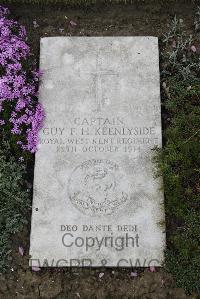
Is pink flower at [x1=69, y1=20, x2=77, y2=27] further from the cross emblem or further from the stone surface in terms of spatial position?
the cross emblem

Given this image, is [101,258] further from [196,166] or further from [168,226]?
[196,166]

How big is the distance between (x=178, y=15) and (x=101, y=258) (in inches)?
126

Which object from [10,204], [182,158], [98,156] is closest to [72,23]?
[98,156]

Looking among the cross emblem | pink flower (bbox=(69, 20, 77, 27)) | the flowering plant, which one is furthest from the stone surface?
pink flower (bbox=(69, 20, 77, 27))

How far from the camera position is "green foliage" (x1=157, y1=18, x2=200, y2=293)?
4.93m

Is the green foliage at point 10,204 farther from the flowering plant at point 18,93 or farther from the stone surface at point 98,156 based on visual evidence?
the flowering plant at point 18,93

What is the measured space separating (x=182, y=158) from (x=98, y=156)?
0.91 m

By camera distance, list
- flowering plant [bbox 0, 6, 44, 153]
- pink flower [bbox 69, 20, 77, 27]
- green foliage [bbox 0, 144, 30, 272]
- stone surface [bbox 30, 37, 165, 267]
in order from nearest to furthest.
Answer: stone surface [bbox 30, 37, 165, 267]
green foliage [bbox 0, 144, 30, 272]
flowering plant [bbox 0, 6, 44, 153]
pink flower [bbox 69, 20, 77, 27]

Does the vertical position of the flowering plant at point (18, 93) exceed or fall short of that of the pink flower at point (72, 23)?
it falls short

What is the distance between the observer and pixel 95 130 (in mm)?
5367

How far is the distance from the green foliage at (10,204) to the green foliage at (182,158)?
1527 mm

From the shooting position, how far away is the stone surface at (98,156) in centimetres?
504

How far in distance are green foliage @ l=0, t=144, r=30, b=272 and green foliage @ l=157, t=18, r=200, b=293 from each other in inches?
60.1

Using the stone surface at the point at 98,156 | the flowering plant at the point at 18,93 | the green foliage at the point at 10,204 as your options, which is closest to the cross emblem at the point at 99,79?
the stone surface at the point at 98,156
